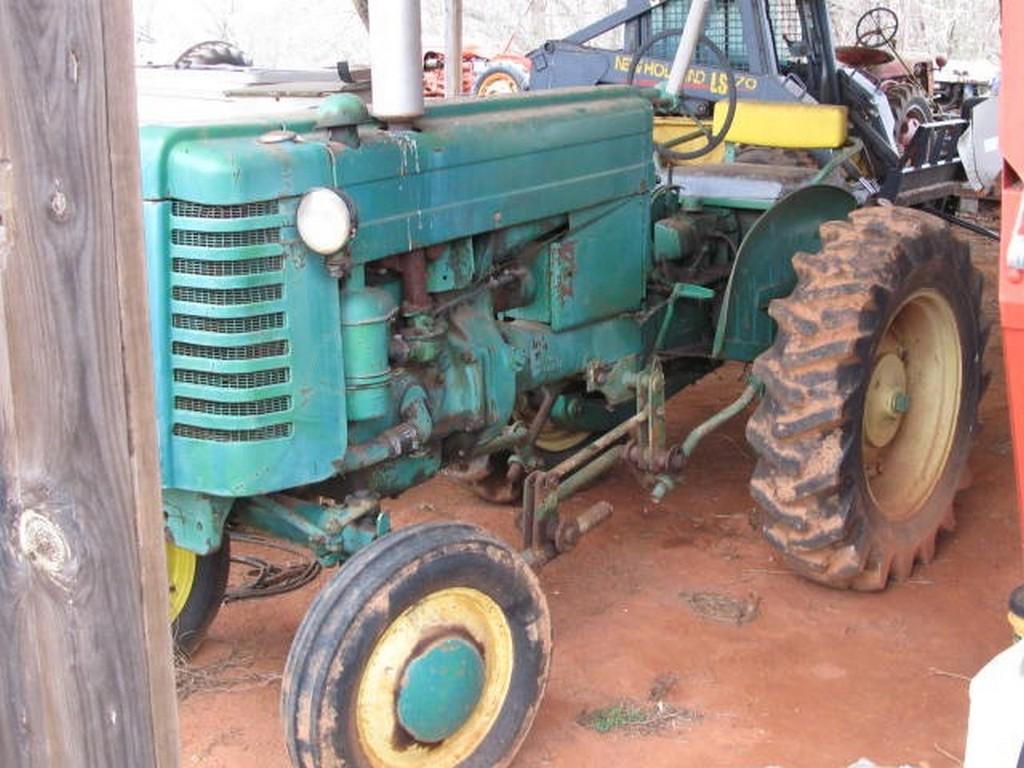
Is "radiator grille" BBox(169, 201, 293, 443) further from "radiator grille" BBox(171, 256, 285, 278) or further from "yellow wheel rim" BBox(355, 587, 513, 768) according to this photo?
"yellow wheel rim" BBox(355, 587, 513, 768)

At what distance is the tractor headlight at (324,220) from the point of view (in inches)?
124

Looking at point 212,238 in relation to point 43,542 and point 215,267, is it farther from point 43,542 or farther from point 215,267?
point 43,542

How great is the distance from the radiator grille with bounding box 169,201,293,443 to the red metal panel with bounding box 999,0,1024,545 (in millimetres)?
1548

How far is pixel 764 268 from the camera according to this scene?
4910 mm

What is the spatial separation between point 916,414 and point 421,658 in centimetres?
230

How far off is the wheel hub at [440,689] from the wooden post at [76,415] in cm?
160

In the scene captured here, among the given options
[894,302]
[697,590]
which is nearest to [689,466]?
[697,590]

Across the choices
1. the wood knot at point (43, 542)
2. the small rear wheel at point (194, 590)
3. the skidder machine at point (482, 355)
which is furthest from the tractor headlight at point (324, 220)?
the wood knot at point (43, 542)

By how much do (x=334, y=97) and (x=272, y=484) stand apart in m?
0.92

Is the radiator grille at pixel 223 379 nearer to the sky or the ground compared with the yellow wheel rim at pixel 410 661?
nearer to the sky

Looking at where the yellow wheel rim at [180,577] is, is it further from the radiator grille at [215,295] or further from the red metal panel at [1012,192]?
the red metal panel at [1012,192]

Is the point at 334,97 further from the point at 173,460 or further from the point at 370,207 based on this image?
the point at 173,460

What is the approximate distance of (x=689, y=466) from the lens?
19.4ft

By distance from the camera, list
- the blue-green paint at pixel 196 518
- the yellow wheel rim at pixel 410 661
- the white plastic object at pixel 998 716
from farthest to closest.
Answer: the blue-green paint at pixel 196 518, the yellow wheel rim at pixel 410 661, the white plastic object at pixel 998 716
